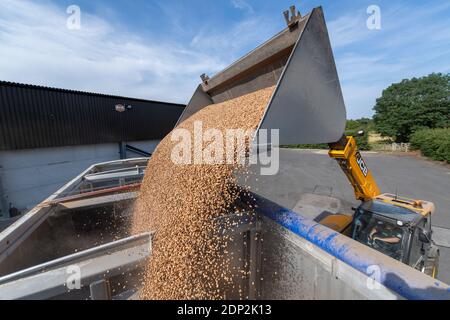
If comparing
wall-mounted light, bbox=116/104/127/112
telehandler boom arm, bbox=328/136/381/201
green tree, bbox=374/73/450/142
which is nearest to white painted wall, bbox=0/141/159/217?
wall-mounted light, bbox=116/104/127/112

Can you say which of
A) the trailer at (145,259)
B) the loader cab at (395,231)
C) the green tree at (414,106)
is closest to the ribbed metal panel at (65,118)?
the trailer at (145,259)

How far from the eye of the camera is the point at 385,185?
27.4 ft

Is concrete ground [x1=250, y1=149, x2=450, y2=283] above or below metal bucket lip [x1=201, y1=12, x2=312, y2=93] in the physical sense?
below

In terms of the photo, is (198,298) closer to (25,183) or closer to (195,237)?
(195,237)

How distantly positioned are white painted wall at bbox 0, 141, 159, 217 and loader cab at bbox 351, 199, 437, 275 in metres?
9.24

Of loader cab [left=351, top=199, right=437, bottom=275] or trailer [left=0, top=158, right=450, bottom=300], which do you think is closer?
trailer [left=0, top=158, right=450, bottom=300]

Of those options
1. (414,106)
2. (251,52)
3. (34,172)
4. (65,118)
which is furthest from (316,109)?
(414,106)

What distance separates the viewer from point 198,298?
1.52 meters

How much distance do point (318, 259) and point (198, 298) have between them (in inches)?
35.3

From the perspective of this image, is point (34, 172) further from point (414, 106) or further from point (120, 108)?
point (414, 106)

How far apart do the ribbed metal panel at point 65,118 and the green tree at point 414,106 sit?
74.1 ft

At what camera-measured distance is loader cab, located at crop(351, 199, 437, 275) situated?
2.32 metres

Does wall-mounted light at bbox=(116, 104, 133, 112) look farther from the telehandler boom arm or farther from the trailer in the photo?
the telehandler boom arm
